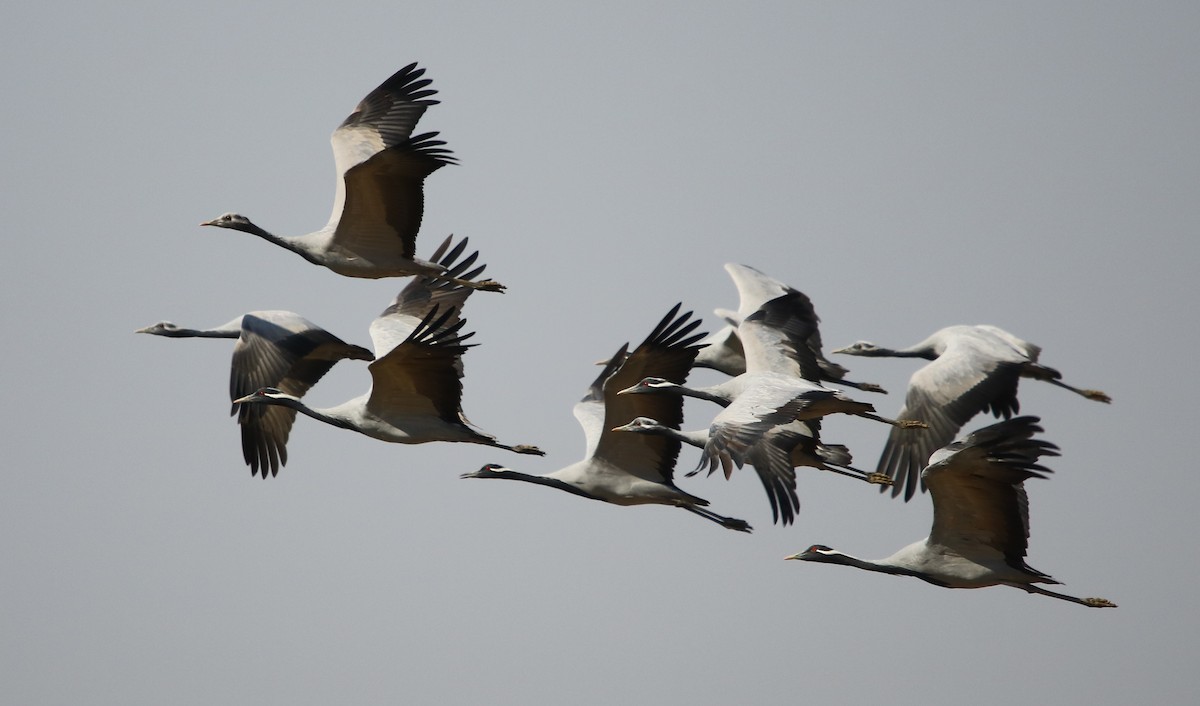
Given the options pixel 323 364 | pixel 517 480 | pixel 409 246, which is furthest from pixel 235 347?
pixel 517 480

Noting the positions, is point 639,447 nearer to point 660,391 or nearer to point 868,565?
point 660,391

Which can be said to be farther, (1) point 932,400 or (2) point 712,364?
(2) point 712,364

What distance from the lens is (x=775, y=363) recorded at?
19734 mm

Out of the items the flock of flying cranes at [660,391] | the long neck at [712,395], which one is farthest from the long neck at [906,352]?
the long neck at [712,395]

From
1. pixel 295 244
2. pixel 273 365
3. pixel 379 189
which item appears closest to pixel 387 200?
pixel 379 189

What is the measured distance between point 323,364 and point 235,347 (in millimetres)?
1143

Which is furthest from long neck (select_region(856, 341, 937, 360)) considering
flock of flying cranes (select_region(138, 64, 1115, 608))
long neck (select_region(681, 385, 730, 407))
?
long neck (select_region(681, 385, 730, 407))

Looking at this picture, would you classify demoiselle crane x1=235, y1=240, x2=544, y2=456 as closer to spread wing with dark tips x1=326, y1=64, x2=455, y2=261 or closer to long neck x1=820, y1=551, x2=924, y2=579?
spread wing with dark tips x1=326, y1=64, x2=455, y2=261

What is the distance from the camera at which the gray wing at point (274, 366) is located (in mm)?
20438

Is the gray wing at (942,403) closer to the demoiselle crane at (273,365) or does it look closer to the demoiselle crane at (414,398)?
the demoiselle crane at (414,398)

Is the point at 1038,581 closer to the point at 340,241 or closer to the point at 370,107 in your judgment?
the point at 340,241

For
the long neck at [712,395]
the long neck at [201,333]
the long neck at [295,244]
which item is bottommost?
the long neck at [201,333]

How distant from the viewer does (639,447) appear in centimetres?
1905

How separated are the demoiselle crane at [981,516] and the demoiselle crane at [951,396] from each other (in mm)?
3301
